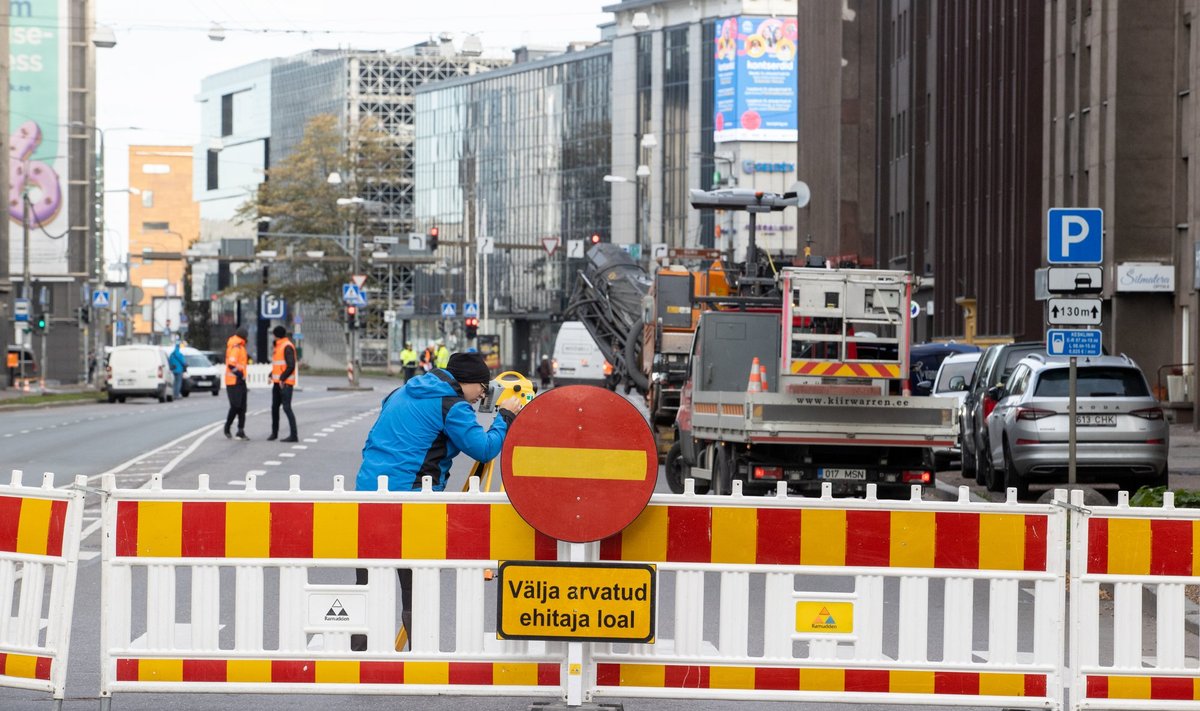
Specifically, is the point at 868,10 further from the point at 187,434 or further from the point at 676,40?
the point at 187,434

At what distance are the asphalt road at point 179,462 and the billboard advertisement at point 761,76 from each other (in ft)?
204

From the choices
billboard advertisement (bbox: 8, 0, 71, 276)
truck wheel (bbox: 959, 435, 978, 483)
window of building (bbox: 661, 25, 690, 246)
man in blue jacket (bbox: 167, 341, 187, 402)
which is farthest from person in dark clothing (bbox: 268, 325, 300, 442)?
window of building (bbox: 661, 25, 690, 246)

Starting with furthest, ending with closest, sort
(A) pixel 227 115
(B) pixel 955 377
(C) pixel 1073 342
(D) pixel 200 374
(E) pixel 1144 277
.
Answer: (A) pixel 227 115, (D) pixel 200 374, (E) pixel 1144 277, (B) pixel 955 377, (C) pixel 1073 342

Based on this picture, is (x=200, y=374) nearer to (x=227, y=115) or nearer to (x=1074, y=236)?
(x=1074, y=236)

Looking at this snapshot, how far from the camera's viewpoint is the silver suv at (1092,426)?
21781mm

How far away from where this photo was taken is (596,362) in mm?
62156

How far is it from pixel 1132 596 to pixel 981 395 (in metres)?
18.3

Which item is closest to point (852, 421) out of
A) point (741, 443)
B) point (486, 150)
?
point (741, 443)

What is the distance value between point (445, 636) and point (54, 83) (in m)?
85.5

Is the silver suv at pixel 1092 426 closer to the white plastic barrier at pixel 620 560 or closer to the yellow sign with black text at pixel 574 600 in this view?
the white plastic barrier at pixel 620 560

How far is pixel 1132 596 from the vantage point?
789cm

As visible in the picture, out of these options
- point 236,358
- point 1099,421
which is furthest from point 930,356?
point 1099,421

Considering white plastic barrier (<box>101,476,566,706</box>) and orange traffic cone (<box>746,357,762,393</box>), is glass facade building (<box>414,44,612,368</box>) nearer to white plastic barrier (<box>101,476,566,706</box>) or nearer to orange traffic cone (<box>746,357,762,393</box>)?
orange traffic cone (<box>746,357,762,393</box>)

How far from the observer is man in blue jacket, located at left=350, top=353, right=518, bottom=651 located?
366 inches
